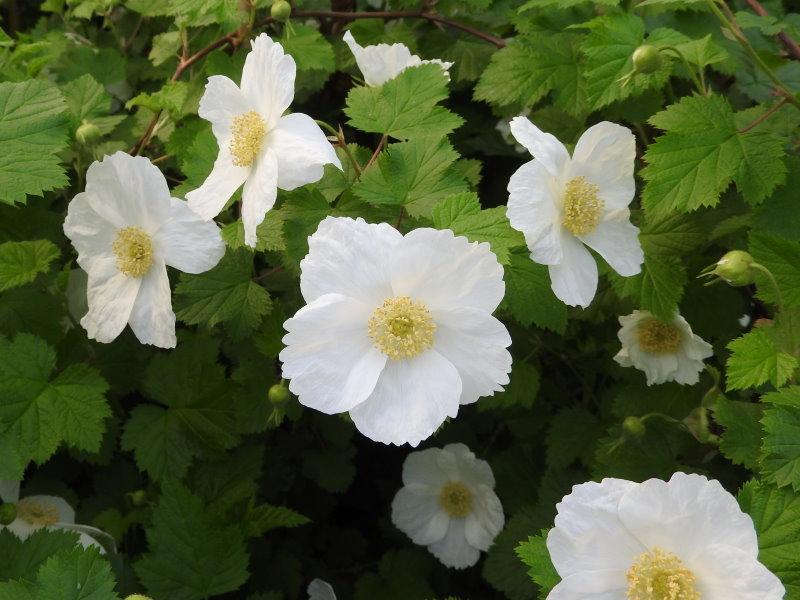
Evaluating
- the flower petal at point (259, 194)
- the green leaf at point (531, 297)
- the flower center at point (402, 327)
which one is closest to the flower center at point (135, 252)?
the flower petal at point (259, 194)

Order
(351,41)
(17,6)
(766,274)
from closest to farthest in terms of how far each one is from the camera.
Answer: (766,274) < (351,41) < (17,6)

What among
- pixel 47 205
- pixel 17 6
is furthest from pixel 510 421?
pixel 17 6

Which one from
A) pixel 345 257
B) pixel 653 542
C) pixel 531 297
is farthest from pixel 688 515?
pixel 345 257

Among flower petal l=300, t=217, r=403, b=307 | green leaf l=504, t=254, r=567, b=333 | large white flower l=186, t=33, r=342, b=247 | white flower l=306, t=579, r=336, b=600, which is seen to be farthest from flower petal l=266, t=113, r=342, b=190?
white flower l=306, t=579, r=336, b=600

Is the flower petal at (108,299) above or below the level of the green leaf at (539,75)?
below

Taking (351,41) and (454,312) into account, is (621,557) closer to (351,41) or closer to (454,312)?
(454,312)

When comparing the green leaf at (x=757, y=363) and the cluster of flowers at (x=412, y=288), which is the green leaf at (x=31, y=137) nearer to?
the cluster of flowers at (x=412, y=288)

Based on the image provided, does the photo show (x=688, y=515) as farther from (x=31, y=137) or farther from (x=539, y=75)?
(x=31, y=137)
